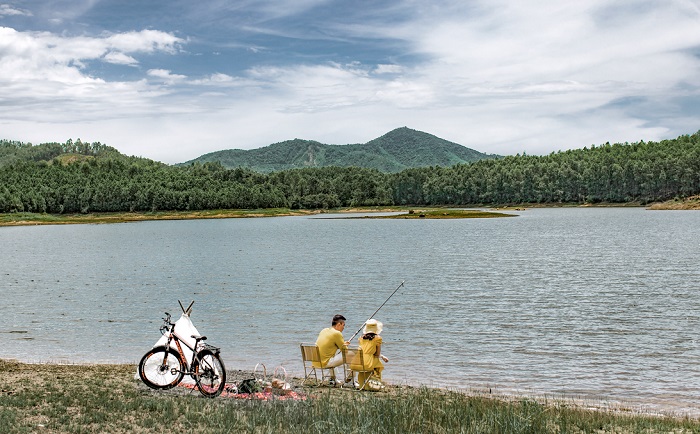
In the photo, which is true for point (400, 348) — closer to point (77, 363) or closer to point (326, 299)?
point (77, 363)

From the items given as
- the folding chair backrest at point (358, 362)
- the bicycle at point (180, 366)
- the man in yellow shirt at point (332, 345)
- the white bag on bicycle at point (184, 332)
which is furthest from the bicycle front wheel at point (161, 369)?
the folding chair backrest at point (358, 362)

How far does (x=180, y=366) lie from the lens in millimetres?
16109

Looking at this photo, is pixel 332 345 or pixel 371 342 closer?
pixel 371 342

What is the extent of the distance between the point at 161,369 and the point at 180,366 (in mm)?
460

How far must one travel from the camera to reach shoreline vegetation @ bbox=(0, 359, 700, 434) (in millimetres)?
12016

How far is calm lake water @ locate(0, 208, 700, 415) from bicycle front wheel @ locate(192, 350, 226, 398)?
4914 mm

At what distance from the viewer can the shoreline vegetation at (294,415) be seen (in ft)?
39.4

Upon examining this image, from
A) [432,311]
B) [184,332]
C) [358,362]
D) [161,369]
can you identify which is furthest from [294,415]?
[432,311]

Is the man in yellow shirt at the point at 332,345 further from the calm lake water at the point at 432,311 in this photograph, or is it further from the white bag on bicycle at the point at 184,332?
the white bag on bicycle at the point at 184,332

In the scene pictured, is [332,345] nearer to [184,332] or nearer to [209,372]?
[209,372]

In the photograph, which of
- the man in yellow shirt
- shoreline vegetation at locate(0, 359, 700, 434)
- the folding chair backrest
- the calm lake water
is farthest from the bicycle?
the calm lake water

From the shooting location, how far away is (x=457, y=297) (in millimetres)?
36719

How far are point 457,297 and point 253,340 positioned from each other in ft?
48.6

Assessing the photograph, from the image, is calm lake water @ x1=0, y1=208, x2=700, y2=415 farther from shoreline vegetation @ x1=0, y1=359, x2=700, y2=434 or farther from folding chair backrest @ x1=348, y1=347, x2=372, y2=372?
shoreline vegetation @ x1=0, y1=359, x2=700, y2=434
